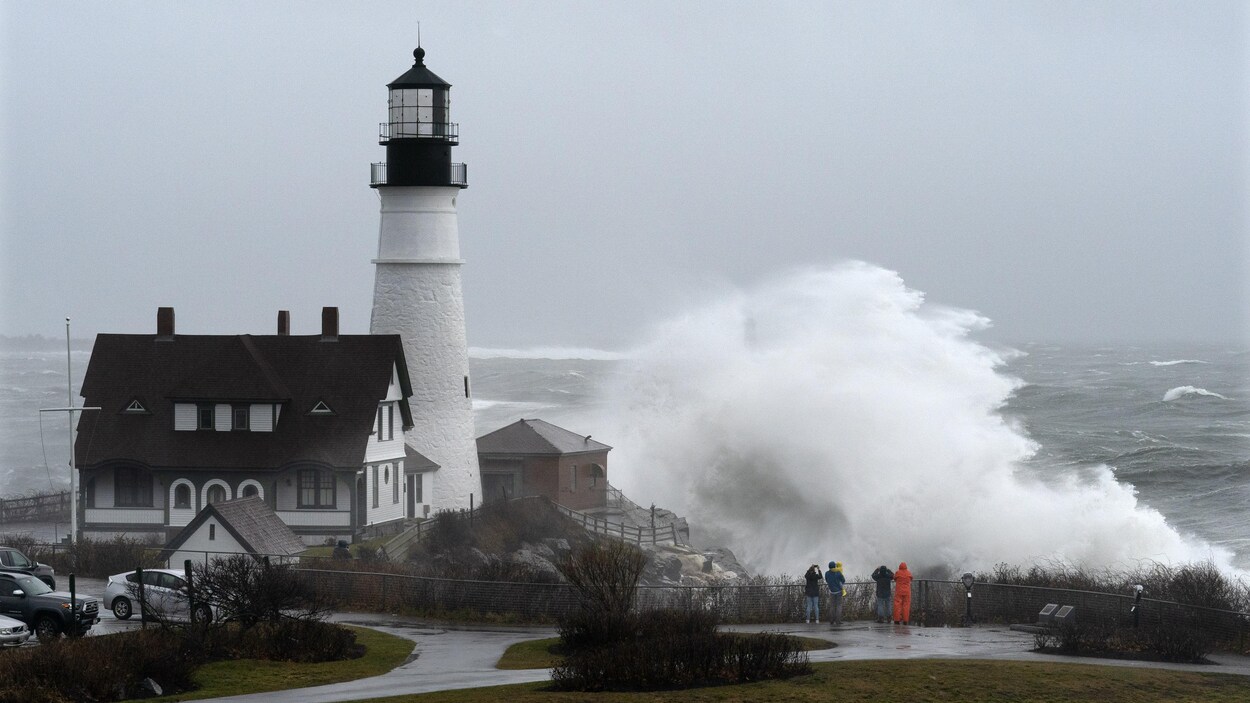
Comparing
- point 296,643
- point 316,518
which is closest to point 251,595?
point 296,643

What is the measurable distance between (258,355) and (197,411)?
2.03m

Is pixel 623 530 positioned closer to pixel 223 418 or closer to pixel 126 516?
pixel 223 418

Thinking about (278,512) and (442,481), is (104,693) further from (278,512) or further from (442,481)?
(442,481)

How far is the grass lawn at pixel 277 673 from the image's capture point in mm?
20094

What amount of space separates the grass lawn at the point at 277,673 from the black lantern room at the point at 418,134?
18.3 m

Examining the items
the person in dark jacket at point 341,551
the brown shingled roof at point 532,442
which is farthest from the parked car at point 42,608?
the brown shingled roof at point 532,442

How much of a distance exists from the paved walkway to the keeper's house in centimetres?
997

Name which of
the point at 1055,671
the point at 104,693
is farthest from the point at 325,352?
the point at 1055,671

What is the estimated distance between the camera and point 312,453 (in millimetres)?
37531

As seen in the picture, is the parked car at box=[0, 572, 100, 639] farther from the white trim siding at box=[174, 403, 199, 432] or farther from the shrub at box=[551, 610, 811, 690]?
the white trim siding at box=[174, 403, 199, 432]

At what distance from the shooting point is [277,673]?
69.6 ft

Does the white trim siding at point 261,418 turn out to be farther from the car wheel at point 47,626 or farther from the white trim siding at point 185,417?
the car wheel at point 47,626

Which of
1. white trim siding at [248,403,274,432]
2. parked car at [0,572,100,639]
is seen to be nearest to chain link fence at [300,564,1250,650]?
parked car at [0,572,100,639]

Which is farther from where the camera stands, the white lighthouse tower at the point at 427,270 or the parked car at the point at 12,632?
A: the white lighthouse tower at the point at 427,270
